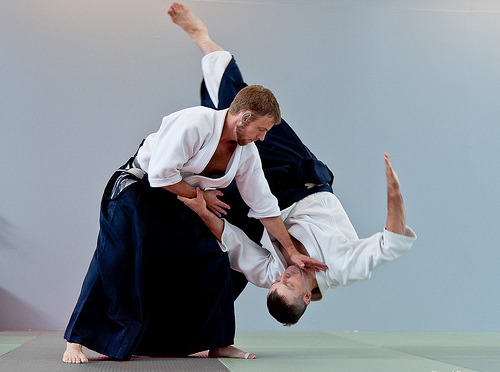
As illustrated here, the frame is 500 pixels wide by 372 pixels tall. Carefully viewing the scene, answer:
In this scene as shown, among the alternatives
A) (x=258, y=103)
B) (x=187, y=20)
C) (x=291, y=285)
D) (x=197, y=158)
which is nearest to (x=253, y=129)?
(x=258, y=103)

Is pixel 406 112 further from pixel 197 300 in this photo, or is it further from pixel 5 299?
pixel 5 299

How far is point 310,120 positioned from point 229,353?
2909mm

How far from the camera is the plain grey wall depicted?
4.54 metres

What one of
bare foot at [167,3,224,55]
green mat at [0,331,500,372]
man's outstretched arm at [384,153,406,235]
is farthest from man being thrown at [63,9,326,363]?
bare foot at [167,3,224,55]

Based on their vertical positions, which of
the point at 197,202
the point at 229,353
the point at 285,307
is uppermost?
the point at 197,202

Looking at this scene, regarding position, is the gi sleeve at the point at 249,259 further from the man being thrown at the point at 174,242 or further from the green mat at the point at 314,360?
the green mat at the point at 314,360

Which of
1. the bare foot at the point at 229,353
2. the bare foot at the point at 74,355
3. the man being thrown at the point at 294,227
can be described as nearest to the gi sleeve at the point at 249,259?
the man being thrown at the point at 294,227

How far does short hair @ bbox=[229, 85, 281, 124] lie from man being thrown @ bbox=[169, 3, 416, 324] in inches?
18.3

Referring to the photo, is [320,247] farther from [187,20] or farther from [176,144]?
[187,20]

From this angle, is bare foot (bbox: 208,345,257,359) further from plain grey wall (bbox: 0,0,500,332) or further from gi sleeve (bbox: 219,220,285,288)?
plain grey wall (bbox: 0,0,500,332)

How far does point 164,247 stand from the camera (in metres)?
2.43

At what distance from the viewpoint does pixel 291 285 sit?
241 cm

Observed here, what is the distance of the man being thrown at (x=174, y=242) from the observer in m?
2.17

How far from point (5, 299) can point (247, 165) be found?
9.89 ft
